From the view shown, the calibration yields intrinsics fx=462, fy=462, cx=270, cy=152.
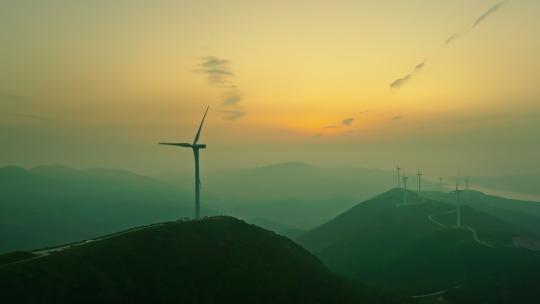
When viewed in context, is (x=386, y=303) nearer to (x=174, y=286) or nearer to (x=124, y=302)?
(x=174, y=286)

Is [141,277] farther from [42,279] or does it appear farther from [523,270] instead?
[523,270]

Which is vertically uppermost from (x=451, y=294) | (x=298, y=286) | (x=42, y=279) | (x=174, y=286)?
(x=42, y=279)

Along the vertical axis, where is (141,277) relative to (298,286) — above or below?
above

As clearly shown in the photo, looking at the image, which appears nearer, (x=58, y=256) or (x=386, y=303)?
(x=58, y=256)

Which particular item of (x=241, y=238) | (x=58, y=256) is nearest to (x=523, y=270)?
(x=241, y=238)

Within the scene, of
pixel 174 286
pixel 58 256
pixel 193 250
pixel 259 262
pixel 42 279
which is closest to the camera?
pixel 42 279

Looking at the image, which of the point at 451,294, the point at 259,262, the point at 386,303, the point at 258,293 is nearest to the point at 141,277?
the point at 258,293

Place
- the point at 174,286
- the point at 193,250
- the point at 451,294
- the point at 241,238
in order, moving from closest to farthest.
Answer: the point at 174,286
the point at 193,250
the point at 241,238
the point at 451,294
